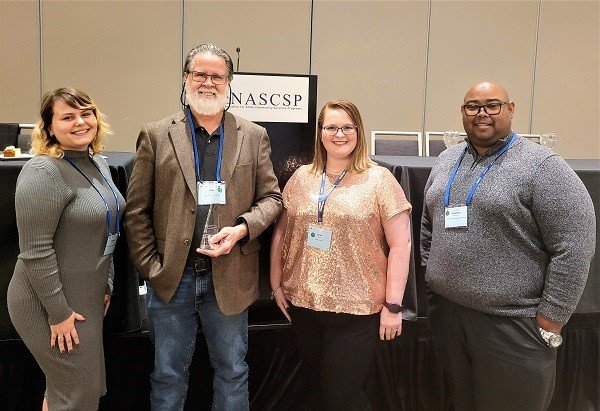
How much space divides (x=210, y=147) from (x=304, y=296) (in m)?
0.59

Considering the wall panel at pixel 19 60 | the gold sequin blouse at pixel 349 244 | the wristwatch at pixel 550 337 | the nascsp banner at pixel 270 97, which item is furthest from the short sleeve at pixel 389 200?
the wall panel at pixel 19 60

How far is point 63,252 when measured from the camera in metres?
1.41

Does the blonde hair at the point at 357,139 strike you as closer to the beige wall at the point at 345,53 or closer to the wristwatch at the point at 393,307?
the wristwatch at the point at 393,307

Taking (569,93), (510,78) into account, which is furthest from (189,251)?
(569,93)

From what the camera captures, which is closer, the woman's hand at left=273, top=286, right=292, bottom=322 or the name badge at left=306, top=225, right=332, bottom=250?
the name badge at left=306, top=225, right=332, bottom=250

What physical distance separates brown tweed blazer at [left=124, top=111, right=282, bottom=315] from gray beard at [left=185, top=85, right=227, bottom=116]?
0.07 meters

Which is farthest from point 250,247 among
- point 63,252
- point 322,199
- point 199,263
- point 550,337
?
point 550,337

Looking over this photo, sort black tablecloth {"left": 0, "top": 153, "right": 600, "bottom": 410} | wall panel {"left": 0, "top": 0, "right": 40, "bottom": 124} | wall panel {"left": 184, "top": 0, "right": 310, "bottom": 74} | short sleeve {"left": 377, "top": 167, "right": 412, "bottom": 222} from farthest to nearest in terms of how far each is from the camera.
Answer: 1. wall panel {"left": 184, "top": 0, "right": 310, "bottom": 74}
2. wall panel {"left": 0, "top": 0, "right": 40, "bottom": 124}
3. black tablecloth {"left": 0, "top": 153, "right": 600, "bottom": 410}
4. short sleeve {"left": 377, "top": 167, "right": 412, "bottom": 222}

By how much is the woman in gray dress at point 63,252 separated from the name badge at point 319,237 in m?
0.63

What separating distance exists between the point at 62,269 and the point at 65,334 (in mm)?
190

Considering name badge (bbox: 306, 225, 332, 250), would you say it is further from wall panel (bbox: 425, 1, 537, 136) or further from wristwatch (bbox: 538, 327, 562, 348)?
wall panel (bbox: 425, 1, 537, 136)

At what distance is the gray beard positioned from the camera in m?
1.54

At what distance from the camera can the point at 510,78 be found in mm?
5156

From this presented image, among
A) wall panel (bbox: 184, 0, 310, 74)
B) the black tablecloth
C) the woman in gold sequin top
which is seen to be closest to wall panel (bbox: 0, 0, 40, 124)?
wall panel (bbox: 184, 0, 310, 74)
